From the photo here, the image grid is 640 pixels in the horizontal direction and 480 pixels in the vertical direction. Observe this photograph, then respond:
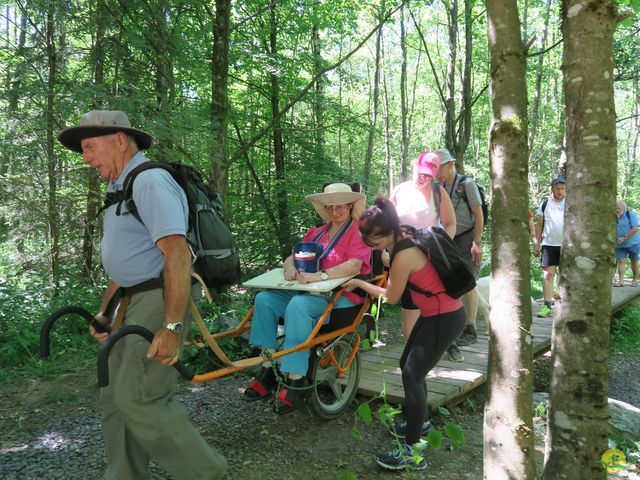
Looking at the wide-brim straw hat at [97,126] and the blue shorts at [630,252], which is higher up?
the wide-brim straw hat at [97,126]

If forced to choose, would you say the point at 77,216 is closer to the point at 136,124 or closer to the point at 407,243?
the point at 136,124

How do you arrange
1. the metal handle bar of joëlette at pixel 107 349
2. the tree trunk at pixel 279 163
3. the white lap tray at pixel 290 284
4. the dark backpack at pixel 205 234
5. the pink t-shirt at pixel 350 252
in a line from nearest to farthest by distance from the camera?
1. the metal handle bar of joëlette at pixel 107 349
2. the dark backpack at pixel 205 234
3. the white lap tray at pixel 290 284
4. the pink t-shirt at pixel 350 252
5. the tree trunk at pixel 279 163

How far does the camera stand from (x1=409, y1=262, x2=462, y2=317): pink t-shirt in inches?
125

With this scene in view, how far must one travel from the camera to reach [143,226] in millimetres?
2449

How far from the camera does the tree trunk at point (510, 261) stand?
7.01 ft

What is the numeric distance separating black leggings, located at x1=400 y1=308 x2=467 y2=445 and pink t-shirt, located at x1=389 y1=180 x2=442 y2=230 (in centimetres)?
135

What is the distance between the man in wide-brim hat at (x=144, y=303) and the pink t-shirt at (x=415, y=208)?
2600 millimetres

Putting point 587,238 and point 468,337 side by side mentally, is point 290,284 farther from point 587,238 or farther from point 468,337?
point 468,337

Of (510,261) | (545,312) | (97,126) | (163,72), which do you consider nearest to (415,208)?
(510,261)

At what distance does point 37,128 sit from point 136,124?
1797 mm

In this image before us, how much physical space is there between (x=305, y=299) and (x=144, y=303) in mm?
1485

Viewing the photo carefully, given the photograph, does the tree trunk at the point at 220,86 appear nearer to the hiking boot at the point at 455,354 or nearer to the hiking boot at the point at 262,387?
the hiking boot at the point at 262,387

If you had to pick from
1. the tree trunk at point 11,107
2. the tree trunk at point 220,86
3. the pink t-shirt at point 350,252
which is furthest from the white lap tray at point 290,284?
the tree trunk at point 11,107

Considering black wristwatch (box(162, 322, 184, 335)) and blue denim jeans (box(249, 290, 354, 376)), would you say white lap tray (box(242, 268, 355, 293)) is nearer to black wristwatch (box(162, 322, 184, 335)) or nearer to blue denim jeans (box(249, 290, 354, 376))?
blue denim jeans (box(249, 290, 354, 376))
